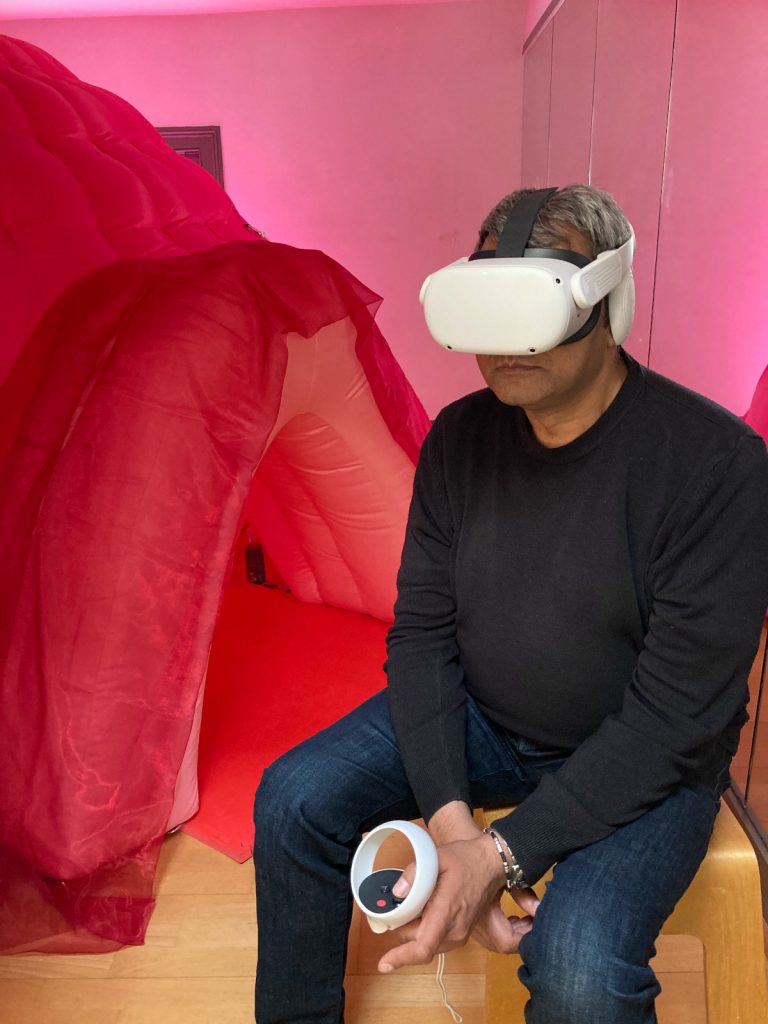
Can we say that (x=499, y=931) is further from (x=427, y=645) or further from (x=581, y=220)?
(x=581, y=220)

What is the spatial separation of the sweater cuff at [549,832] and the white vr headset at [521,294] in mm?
482

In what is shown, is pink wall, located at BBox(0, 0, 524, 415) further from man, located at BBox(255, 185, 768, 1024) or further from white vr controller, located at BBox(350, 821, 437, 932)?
white vr controller, located at BBox(350, 821, 437, 932)

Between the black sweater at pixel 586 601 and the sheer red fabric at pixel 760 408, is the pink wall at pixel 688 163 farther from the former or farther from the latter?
the black sweater at pixel 586 601

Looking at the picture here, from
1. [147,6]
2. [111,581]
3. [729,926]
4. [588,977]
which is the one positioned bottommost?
[729,926]

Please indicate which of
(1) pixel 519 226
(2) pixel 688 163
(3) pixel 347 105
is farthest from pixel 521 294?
(3) pixel 347 105

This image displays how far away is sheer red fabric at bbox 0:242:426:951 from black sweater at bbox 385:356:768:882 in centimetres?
44

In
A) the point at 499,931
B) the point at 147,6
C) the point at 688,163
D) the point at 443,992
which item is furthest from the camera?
the point at 147,6

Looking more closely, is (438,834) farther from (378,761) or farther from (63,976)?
(63,976)

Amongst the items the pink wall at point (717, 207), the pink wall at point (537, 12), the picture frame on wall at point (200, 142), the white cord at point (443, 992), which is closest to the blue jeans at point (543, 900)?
the white cord at point (443, 992)

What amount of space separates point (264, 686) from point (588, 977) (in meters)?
1.33

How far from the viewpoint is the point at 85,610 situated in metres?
1.38

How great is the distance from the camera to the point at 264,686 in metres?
2.04

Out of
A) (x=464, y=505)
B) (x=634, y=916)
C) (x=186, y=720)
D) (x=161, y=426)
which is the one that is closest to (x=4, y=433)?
(x=161, y=426)

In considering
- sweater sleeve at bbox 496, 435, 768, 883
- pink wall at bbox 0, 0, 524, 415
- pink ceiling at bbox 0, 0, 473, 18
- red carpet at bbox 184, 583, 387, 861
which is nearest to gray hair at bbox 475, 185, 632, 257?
sweater sleeve at bbox 496, 435, 768, 883
